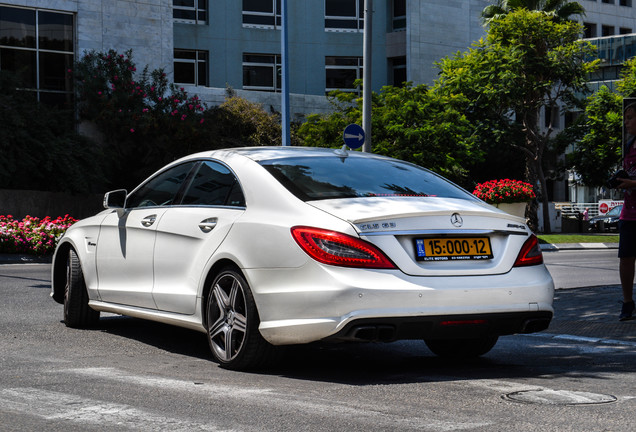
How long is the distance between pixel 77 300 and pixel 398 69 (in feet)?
139

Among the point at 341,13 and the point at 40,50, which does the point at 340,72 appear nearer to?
the point at 341,13

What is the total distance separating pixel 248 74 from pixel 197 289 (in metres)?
40.9

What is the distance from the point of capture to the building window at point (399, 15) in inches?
1923

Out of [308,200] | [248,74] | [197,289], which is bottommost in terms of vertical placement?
[197,289]

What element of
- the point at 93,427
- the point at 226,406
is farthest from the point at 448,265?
the point at 93,427

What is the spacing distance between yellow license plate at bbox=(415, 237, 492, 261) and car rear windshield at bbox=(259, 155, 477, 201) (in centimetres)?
58

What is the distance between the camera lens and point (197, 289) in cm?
660

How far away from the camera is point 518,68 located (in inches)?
1535

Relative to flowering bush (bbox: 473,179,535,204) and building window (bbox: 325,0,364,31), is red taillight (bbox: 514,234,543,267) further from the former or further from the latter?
building window (bbox: 325,0,364,31)

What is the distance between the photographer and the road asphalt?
7.97 meters

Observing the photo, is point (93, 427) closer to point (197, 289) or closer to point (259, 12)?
point (197, 289)

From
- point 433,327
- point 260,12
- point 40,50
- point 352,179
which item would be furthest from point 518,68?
point 433,327

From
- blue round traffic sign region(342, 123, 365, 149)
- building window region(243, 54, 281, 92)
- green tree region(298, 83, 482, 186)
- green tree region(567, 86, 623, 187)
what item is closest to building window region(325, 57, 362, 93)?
building window region(243, 54, 281, 92)

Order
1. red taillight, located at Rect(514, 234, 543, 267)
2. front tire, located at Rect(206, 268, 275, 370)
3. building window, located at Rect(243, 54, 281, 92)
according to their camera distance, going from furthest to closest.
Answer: building window, located at Rect(243, 54, 281, 92) < red taillight, located at Rect(514, 234, 543, 267) < front tire, located at Rect(206, 268, 275, 370)
